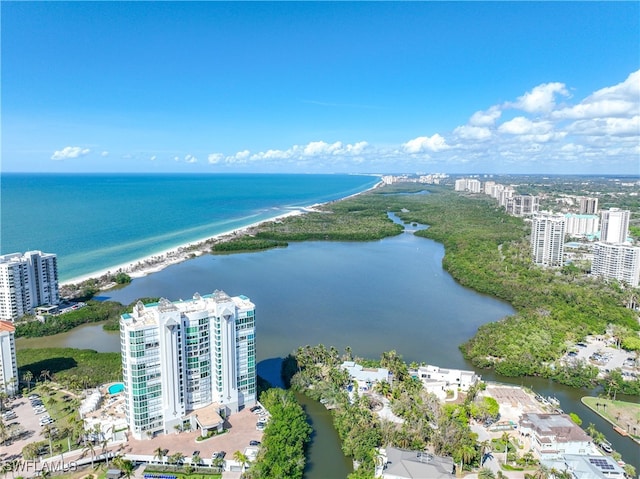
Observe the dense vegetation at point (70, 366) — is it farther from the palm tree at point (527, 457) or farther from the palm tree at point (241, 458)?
the palm tree at point (527, 457)

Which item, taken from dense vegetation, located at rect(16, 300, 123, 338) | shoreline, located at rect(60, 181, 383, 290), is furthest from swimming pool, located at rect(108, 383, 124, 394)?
shoreline, located at rect(60, 181, 383, 290)

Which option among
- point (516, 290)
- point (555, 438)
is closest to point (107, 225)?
point (516, 290)

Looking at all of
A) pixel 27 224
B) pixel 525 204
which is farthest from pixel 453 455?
pixel 525 204

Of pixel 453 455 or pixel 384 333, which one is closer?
pixel 453 455

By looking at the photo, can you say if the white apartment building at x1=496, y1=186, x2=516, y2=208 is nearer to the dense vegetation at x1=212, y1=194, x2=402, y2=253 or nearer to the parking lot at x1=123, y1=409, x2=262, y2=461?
the dense vegetation at x1=212, y1=194, x2=402, y2=253

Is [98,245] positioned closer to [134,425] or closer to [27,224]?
[27,224]
